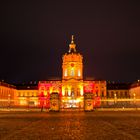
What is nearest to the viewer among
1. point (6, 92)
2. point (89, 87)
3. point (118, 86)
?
point (6, 92)

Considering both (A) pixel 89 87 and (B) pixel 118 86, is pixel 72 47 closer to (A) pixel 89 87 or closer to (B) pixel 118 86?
(A) pixel 89 87

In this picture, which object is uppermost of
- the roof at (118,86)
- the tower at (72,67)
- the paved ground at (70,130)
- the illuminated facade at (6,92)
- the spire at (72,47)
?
the spire at (72,47)

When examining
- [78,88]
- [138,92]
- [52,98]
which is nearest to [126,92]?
[138,92]

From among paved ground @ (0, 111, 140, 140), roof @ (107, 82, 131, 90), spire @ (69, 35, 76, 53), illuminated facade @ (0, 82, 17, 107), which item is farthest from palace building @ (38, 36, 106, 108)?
paved ground @ (0, 111, 140, 140)

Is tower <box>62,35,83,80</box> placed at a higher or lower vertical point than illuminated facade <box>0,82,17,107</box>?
higher

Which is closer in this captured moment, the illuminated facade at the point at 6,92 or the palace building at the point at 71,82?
the illuminated facade at the point at 6,92

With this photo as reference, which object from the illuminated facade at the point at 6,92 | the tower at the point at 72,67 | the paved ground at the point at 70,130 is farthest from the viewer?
the tower at the point at 72,67

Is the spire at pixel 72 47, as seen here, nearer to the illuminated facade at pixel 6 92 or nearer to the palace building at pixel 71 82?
the palace building at pixel 71 82

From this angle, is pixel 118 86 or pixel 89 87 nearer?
pixel 89 87

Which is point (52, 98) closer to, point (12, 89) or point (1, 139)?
point (1, 139)

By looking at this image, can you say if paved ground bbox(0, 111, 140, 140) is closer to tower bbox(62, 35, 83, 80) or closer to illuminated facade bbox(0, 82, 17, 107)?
illuminated facade bbox(0, 82, 17, 107)

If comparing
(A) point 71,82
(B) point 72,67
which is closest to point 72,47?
(B) point 72,67

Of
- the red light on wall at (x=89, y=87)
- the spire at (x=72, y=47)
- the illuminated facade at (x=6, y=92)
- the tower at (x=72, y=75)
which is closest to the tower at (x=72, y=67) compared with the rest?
the tower at (x=72, y=75)

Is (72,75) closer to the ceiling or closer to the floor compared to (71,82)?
closer to the ceiling
